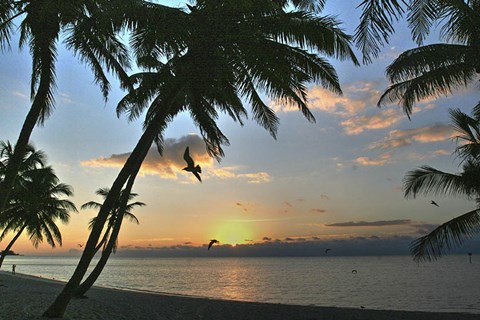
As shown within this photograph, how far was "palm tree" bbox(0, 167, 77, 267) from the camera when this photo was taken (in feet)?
80.2

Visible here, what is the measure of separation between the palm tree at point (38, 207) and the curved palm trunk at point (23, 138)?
50.2 ft

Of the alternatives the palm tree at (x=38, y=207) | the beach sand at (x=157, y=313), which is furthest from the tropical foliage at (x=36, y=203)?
the beach sand at (x=157, y=313)

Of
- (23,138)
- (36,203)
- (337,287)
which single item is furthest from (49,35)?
(337,287)

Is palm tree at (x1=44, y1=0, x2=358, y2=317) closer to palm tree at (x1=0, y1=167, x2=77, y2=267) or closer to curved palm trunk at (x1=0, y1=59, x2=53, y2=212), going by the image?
curved palm trunk at (x1=0, y1=59, x2=53, y2=212)

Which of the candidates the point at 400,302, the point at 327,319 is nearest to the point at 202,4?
the point at 327,319

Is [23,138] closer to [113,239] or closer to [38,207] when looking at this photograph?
[113,239]

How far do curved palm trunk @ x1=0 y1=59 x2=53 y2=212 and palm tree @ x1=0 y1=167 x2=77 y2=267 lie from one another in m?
15.3

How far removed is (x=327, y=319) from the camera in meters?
13.7

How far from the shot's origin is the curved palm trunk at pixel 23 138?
8672 millimetres

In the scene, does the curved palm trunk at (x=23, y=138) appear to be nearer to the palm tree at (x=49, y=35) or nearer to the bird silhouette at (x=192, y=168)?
the palm tree at (x=49, y=35)

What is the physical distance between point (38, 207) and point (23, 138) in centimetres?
1942

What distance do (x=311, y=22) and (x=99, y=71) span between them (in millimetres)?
6434

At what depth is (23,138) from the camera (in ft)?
29.2

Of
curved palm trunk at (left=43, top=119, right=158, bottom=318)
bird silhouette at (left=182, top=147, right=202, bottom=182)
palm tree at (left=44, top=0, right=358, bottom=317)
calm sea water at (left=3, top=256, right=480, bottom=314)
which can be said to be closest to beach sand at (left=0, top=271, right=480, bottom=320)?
curved palm trunk at (left=43, top=119, right=158, bottom=318)
